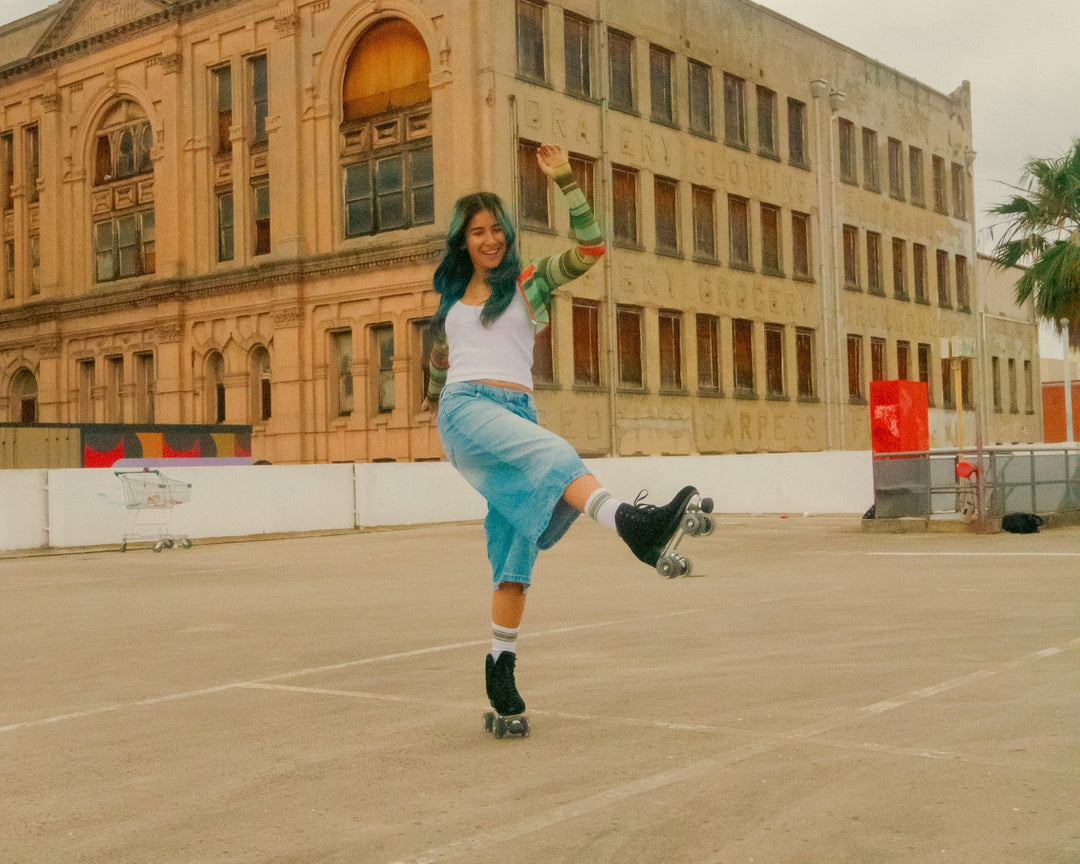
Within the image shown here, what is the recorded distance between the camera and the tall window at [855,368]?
4406 cm

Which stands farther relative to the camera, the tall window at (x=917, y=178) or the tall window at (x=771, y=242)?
the tall window at (x=917, y=178)

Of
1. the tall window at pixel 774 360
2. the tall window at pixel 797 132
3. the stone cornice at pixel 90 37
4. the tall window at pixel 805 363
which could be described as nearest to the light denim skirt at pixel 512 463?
the stone cornice at pixel 90 37

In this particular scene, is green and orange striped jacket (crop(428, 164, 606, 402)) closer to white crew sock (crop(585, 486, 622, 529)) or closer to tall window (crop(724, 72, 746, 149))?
white crew sock (crop(585, 486, 622, 529))

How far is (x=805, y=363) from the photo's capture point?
4253cm

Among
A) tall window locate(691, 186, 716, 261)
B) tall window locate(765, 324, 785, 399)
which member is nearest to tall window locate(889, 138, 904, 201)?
tall window locate(765, 324, 785, 399)

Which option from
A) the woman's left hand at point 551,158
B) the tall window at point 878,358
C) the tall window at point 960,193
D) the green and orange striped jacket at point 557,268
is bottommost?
the green and orange striped jacket at point 557,268

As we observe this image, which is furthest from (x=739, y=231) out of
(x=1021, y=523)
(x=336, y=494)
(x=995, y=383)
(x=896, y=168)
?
(x=1021, y=523)

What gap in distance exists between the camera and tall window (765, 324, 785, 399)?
4125 cm

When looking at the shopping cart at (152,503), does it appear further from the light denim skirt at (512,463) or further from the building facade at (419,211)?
the light denim skirt at (512,463)

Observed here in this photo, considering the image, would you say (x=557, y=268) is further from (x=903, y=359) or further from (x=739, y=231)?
(x=903, y=359)

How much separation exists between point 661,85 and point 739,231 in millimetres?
5050

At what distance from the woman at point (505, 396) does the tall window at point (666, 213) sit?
105 ft

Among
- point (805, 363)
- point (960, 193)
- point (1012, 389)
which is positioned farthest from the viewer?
point (1012, 389)

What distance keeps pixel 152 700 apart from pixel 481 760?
2.37m
